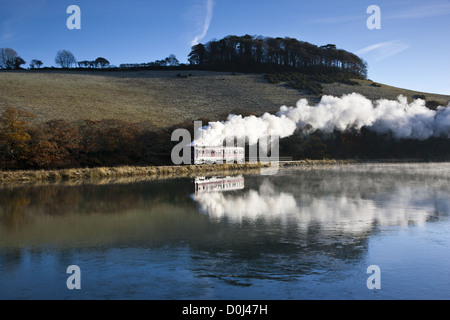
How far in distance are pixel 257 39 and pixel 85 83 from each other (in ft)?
151

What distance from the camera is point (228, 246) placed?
32.3 ft

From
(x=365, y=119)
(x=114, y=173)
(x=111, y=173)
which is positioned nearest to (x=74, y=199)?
(x=111, y=173)

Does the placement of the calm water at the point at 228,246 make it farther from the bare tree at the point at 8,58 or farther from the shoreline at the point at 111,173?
the bare tree at the point at 8,58

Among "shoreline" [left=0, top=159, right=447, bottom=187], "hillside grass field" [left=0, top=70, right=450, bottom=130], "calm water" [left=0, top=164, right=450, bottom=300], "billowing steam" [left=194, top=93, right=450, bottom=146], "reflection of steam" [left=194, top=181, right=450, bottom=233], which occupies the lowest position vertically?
"calm water" [left=0, top=164, right=450, bottom=300]

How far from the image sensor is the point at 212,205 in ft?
54.2

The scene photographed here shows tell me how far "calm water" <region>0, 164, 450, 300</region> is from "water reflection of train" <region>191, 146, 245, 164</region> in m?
20.7

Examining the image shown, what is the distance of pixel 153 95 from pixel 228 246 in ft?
204

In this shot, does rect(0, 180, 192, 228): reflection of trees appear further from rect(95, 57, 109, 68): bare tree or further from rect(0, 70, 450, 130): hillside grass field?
rect(95, 57, 109, 68): bare tree

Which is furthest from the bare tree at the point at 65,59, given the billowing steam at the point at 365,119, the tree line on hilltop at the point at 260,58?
the billowing steam at the point at 365,119

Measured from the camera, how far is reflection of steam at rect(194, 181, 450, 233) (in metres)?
12.7

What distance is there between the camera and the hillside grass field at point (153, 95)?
53469 millimetres

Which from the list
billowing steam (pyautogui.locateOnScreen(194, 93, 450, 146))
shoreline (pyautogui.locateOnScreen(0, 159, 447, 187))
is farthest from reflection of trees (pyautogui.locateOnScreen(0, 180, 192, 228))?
billowing steam (pyautogui.locateOnScreen(194, 93, 450, 146))

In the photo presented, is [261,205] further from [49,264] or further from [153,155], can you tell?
[153,155]
